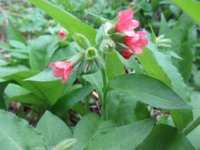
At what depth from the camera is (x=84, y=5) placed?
1.86 meters

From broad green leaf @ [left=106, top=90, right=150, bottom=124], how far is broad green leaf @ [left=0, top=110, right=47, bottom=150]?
0.94 feet

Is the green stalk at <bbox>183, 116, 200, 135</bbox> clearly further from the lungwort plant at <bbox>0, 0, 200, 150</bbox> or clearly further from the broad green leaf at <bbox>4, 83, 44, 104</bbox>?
the broad green leaf at <bbox>4, 83, 44, 104</bbox>

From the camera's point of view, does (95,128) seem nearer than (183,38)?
Yes

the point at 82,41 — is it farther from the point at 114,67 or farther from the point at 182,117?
the point at 182,117

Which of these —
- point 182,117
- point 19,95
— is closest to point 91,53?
point 182,117

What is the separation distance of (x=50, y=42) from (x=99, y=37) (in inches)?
17.6

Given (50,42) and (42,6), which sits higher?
(42,6)

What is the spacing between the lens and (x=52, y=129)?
86 centimetres

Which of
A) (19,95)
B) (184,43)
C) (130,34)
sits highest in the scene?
(130,34)

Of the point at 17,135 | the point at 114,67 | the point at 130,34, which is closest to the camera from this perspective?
the point at 17,135

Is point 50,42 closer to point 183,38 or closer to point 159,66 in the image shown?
point 183,38

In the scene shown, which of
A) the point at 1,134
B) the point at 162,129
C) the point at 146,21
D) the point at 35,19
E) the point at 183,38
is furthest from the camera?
the point at 35,19

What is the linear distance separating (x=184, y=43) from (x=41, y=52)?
43 centimetres

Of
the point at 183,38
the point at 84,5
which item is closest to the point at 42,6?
the point at 183,38
